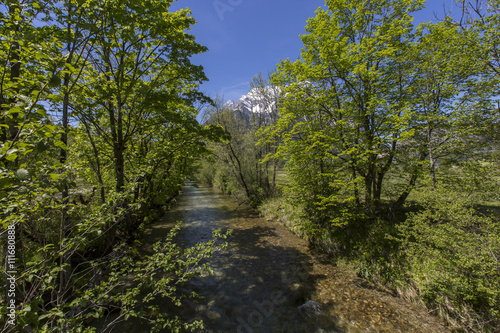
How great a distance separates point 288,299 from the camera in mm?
6523

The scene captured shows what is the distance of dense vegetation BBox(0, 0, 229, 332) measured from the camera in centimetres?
274

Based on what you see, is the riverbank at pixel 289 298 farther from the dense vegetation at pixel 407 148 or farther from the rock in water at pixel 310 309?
the dense vegetation at pixel 407 148

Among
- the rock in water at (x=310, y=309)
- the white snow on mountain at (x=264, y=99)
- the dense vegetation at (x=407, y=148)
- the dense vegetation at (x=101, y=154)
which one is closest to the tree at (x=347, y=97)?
the dense vegetation at (x=407, y=148)

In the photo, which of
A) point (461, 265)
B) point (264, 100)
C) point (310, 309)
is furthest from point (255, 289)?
point (264, 100)

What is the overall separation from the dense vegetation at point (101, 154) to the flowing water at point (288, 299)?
1.12m

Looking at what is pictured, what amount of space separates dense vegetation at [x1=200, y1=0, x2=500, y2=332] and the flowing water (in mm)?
763

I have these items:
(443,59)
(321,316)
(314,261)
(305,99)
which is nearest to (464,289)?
(321,316)

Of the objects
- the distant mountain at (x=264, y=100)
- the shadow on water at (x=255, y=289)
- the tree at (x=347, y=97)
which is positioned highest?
the distant mountain at (x=264, y=100)

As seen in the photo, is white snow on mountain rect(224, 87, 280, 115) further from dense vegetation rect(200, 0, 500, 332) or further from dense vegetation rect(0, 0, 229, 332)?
dense vegetation rect(0, 0, 229, 332)

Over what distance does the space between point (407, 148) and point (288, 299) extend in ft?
26.6

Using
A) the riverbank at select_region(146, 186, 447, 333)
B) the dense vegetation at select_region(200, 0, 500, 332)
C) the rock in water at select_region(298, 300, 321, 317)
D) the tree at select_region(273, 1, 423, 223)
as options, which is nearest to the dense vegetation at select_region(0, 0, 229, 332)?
the riverbank at select_region(146, 186, 447, 333)

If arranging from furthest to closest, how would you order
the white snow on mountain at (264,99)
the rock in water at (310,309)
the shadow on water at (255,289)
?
1. the white snow on mountain at (264,99)
2. the rock in water at (310,309)
3. the shadow on water at (255,289)

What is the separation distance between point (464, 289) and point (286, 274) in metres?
5.23

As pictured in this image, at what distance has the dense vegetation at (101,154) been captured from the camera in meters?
2.74
